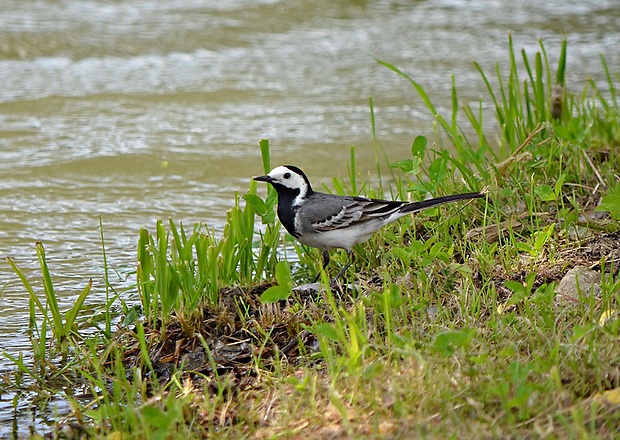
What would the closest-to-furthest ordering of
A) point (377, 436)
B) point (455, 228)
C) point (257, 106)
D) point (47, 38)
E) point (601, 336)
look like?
1. point (377, 436)
2. point (601, 336)
3. point (455, 228)
4. point (257, 106)
5. point (47, 38)

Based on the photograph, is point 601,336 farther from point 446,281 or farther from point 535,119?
point 535,119

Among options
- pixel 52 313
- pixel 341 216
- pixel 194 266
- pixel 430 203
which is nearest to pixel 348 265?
pixel 341 216

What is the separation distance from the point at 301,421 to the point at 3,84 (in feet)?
21.0

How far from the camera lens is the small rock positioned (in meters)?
4.12

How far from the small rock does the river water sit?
7.51 ft

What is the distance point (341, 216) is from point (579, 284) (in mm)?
1203

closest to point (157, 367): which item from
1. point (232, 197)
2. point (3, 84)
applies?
point (232, 197)

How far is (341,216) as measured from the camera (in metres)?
4.85

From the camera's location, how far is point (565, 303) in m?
4.07

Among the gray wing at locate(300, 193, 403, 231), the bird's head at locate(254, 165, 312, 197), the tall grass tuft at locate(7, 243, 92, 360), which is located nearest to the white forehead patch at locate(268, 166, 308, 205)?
the bird's head at locate(254, 165, 312, 197)

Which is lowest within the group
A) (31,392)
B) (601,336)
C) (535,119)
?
(31,392)

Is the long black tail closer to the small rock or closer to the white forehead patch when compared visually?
the white forehead patch

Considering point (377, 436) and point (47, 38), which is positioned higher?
point (47, 38)

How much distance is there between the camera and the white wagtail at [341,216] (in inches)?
191
